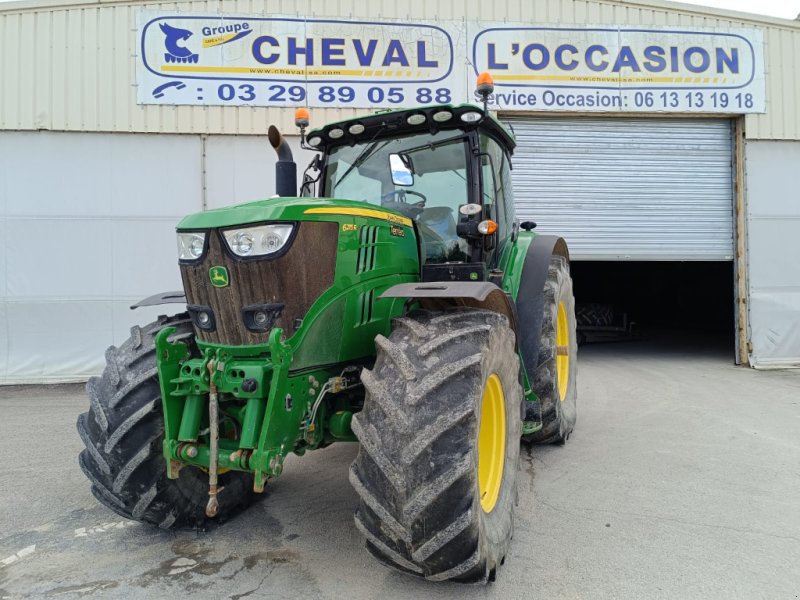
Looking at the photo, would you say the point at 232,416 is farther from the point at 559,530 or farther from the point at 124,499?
the point at 559,530

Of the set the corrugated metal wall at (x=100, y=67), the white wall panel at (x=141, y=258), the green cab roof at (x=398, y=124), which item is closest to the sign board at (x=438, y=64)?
the corrugated metal wall at (x=100, y=67)

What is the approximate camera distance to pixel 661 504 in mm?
3523

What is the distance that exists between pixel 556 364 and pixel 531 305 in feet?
2.40

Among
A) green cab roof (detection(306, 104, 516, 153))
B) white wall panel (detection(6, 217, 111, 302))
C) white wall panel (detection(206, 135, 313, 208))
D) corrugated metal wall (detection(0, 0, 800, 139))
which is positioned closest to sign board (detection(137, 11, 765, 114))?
corrugated metal wall (detection(0, 0, 800, 139))

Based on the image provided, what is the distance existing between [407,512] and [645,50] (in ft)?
28.1

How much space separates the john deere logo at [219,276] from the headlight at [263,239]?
0.14 metres

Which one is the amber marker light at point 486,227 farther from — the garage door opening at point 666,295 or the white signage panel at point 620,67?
the garage door opening at point 666,295

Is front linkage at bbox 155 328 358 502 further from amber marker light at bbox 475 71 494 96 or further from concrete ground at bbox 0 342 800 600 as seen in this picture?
amber marker light at bbox 475 71 494 96

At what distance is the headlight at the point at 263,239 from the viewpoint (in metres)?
2.54

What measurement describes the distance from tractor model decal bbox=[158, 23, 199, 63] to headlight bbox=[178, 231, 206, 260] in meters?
6.27

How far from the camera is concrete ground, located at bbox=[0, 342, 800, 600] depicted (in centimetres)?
258

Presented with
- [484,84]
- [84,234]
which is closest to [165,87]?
[84,234]

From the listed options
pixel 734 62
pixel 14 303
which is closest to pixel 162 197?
pixel 14 303

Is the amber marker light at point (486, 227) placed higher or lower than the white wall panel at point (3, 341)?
higher
